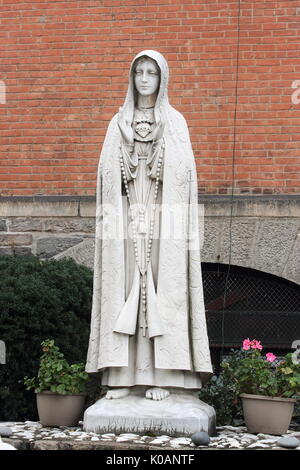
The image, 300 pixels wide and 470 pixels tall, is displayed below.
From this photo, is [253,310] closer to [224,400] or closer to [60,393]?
[224,400]

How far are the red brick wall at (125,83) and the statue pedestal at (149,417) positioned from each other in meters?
3.60

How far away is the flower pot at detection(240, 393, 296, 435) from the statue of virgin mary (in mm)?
376

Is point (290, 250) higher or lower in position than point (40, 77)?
lower

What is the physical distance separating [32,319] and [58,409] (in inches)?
45.6

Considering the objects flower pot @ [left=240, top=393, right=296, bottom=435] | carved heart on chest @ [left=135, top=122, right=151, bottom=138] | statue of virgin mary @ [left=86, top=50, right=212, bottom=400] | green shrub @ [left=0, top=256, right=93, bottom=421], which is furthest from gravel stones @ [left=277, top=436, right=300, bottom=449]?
green shrub @ [left=0, top=256, right=93, bottom=421]

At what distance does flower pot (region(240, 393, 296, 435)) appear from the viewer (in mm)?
6637

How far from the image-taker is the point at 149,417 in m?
6.46

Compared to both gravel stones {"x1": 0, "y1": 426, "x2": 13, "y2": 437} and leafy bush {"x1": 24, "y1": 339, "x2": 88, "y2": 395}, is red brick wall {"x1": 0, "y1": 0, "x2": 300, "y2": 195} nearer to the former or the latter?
leafy bush {"x1": 24, "y1": 339, "x2": 88, "y2": 395}

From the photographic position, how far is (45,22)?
33.7 ft

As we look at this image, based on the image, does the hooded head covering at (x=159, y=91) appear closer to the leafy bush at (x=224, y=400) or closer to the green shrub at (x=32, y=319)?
the green shrub at (x=32, y=319)
